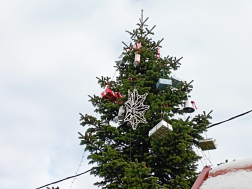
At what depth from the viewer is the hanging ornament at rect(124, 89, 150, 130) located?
294 inches

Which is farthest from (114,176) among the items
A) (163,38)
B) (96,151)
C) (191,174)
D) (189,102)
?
(163,38)

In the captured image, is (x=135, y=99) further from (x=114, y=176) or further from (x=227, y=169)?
(x=227, y=169)

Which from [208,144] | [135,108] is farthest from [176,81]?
[208,144]

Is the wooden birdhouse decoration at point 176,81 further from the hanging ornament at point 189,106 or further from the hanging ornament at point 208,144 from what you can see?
the hanging ornament at point 208,144

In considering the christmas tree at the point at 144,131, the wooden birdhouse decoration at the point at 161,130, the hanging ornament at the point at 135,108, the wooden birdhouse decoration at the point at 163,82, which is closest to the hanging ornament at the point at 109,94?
the christmas tree at the point at 144,131

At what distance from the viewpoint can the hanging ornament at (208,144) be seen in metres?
6.92

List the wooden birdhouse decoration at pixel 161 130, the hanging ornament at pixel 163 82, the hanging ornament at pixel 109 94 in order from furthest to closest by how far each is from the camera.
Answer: the hanging ornament at pixel 109 94 < the hanging ornament at pixel 163 82 < the wooden birdhouse decoration at pixel 161 130

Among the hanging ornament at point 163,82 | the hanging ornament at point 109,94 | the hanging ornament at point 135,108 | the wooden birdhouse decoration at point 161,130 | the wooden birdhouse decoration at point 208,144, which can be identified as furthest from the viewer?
the hanging ornament at point 109,94

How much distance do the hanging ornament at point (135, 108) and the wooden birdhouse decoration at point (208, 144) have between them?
1667 mm

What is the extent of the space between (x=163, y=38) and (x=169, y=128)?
15.8 ft

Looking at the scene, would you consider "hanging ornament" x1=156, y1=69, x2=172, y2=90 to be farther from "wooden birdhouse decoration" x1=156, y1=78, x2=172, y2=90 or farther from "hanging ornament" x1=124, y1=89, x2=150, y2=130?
"hanging ornament" x1=124, y1=89, x2=150, y2=130

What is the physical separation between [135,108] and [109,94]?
55.7 inches

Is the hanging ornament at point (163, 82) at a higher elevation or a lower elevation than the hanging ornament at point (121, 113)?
higher

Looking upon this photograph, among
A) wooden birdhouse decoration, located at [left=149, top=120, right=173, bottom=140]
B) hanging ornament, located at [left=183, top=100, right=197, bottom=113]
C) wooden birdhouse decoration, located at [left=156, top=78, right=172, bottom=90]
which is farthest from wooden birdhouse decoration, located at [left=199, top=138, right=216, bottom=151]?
wooden birdhouse decoration, located at [left=156, top=78, right=172, bottom=90]
